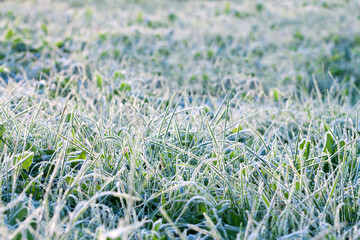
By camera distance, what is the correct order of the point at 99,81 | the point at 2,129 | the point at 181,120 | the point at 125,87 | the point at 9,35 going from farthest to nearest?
the point at 9,35 < the point at 99,81 < the point at 125,87 < the point at 181,120 < the point at 2,129

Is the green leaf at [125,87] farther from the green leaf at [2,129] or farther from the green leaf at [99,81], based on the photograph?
the green leaf at [2,129]

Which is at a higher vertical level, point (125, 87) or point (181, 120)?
point (125, 87)

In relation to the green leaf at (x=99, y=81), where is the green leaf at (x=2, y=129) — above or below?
above

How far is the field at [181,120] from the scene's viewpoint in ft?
4.42

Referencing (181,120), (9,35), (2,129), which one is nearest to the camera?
(2,129)

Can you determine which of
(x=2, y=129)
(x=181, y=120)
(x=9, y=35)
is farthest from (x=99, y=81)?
(x=9, y=35)

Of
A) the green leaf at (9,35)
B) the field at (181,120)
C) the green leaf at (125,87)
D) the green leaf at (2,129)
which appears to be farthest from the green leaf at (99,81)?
the green leaf at (9,35)

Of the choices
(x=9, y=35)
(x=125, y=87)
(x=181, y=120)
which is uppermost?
(x=9, y=35)

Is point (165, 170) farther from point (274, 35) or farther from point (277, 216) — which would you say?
point (274, 35)

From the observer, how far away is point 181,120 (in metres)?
2.20

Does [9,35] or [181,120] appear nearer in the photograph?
[181,120]

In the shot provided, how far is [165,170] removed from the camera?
5.51 ft

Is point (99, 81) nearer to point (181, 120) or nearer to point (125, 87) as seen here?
point (125, 87)

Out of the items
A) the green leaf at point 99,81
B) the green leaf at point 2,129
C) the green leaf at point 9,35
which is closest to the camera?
the green leaf at point 2,129
